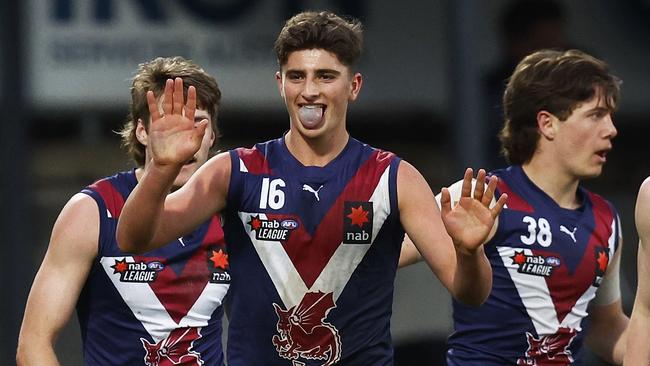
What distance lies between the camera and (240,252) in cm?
572

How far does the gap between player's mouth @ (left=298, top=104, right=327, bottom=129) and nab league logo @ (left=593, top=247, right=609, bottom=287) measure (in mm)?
1489

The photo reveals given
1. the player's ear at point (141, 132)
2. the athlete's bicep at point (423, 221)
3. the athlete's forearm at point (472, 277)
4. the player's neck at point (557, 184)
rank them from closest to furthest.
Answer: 1. the athlete's forearm at point (472, 277)
2. the athlete's bicep at point (423, 221)
3. the player's ear at point (141, 132)
4. the player's neck at point (557, 184)

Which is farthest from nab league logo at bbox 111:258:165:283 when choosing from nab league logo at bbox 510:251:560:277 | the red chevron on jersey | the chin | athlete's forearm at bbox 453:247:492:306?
the red chevron on jersey

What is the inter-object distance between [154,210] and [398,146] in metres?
6.92

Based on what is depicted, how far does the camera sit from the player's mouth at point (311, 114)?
5574mm

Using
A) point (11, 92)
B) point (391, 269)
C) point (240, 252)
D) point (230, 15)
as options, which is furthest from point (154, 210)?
point (230, 15)

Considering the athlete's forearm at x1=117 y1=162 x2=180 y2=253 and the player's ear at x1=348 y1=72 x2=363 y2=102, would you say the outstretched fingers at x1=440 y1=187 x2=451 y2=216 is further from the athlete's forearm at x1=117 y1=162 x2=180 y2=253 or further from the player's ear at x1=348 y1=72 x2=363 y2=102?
the athlete's forearm at x1=117 y1=162 x2=180 y2=253

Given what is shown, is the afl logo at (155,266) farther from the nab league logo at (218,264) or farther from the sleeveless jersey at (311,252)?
the sleeveless jersey at (311,252)

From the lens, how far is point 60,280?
5777 millimetres

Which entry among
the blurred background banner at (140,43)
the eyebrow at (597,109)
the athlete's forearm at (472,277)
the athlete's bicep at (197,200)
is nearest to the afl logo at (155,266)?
the athlete's bicep at (197,200)

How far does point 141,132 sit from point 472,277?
1.58 metres

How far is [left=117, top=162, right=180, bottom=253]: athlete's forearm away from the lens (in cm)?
511

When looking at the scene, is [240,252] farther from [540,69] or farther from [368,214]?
[540,69]

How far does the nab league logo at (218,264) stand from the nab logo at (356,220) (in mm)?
641
